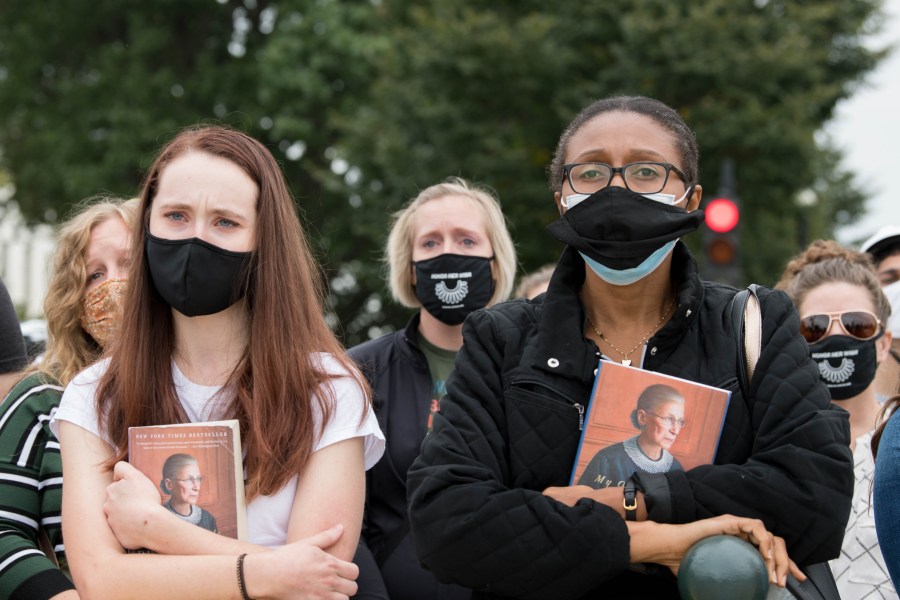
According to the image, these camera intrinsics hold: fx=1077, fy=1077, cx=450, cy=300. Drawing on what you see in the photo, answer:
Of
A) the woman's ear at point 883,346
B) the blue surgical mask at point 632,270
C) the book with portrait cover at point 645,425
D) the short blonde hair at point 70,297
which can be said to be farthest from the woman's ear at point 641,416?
the short blonde hair at point 70,297

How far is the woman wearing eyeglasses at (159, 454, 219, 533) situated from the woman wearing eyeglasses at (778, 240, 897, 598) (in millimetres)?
2175

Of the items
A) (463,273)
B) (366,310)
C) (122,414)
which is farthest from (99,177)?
(122,414)

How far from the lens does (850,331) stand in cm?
415

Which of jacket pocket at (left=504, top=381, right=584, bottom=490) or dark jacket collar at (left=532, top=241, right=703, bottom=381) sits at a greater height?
dark jacket collar at (left=532, top=241, right=703, bottom=381)

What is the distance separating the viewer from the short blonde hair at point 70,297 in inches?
152

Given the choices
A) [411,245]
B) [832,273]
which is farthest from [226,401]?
[832,273]

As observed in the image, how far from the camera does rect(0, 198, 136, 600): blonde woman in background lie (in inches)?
120

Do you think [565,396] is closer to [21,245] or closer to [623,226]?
[623,226]

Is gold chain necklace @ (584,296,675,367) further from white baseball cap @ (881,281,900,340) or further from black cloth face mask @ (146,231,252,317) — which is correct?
white baseball cap @ (881,281,900,340)

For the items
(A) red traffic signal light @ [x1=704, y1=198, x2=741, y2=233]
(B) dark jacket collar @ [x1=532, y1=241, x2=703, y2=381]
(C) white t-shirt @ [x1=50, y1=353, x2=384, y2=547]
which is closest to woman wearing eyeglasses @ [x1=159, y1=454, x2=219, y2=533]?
(C) white t-shirt @ [x1=50, y1=353, x2=384, y2=547]

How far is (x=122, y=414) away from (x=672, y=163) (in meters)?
1.63

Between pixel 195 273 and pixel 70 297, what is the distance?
46.8 inches

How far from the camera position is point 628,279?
274 cm

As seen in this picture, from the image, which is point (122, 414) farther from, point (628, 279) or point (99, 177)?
point (99, 177)
